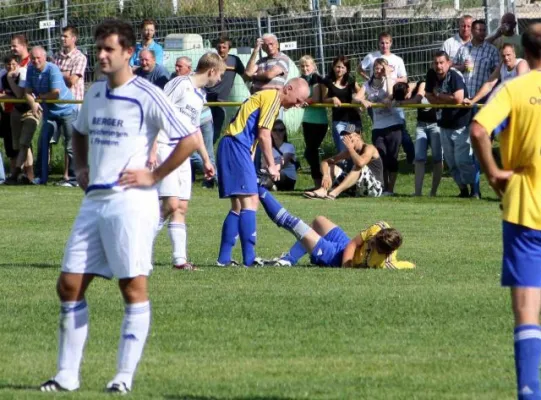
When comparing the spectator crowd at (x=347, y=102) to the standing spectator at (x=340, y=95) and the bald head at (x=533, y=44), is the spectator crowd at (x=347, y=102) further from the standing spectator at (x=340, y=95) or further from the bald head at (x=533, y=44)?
the bald head at (x=533, y=44)

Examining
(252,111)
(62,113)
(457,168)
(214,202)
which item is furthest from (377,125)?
(252,111)

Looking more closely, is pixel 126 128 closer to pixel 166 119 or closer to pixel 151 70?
pixel 166 119

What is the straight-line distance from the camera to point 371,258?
41.7 feet

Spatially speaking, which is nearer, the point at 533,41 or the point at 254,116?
the point at 533,41

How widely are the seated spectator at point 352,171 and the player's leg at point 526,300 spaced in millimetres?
13812

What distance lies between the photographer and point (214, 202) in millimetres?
19844

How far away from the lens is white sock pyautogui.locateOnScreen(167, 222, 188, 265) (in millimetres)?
12367

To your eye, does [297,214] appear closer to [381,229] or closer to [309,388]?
[381,229]

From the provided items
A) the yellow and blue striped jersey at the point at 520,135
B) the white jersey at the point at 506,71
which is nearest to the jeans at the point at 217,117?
the white jersey at the point at 506,71

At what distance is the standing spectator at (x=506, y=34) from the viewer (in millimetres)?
21031

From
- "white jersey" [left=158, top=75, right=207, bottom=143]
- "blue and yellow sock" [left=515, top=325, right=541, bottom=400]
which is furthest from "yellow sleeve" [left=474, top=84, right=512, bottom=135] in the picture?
"white jersey" [left=158, top=75, right=207, bottom=143]

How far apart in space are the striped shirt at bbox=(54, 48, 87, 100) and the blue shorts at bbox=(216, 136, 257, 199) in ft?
33.0

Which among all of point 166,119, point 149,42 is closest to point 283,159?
point 149,42

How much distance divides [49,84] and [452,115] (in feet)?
22.1
